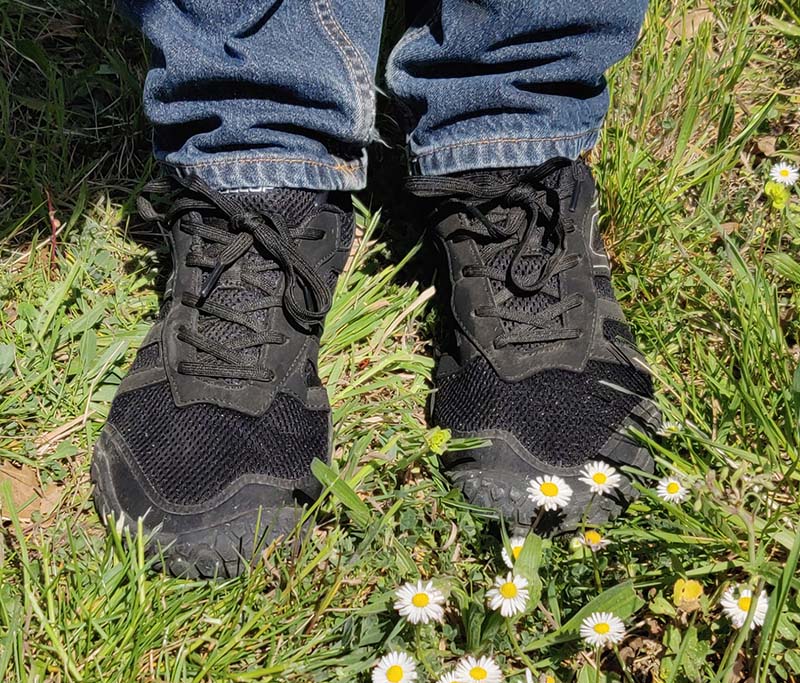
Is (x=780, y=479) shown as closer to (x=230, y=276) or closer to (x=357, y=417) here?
(x=357, y=417)

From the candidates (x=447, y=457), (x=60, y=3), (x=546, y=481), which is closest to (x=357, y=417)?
(x=447, y=457)

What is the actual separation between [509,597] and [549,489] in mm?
219

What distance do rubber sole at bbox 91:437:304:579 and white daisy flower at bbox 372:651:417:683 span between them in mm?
283

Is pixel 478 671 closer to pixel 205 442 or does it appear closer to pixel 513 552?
pixel 513 552

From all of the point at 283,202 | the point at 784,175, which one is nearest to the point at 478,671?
the point at 283,202

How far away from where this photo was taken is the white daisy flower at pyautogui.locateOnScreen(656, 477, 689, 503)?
1254 millimetres

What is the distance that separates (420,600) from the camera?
1153mm

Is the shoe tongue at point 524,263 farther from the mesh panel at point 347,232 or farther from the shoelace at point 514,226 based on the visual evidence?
the mesh panel at point 347,232

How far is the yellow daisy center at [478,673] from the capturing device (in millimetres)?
1126

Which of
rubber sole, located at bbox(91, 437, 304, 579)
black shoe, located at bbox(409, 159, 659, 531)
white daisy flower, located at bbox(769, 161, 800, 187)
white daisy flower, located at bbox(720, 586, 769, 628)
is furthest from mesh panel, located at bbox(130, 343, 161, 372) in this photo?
white daisy flower, located at bbox(769, 161, 800, 187)

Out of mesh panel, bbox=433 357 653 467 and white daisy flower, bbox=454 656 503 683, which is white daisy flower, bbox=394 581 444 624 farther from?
mesh panel, bbox=433 357 653 467

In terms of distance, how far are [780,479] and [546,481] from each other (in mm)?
390

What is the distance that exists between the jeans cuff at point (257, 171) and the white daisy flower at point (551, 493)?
0.69m

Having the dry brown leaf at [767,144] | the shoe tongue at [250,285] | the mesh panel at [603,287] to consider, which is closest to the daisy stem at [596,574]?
the mesh panel at [603,287]
